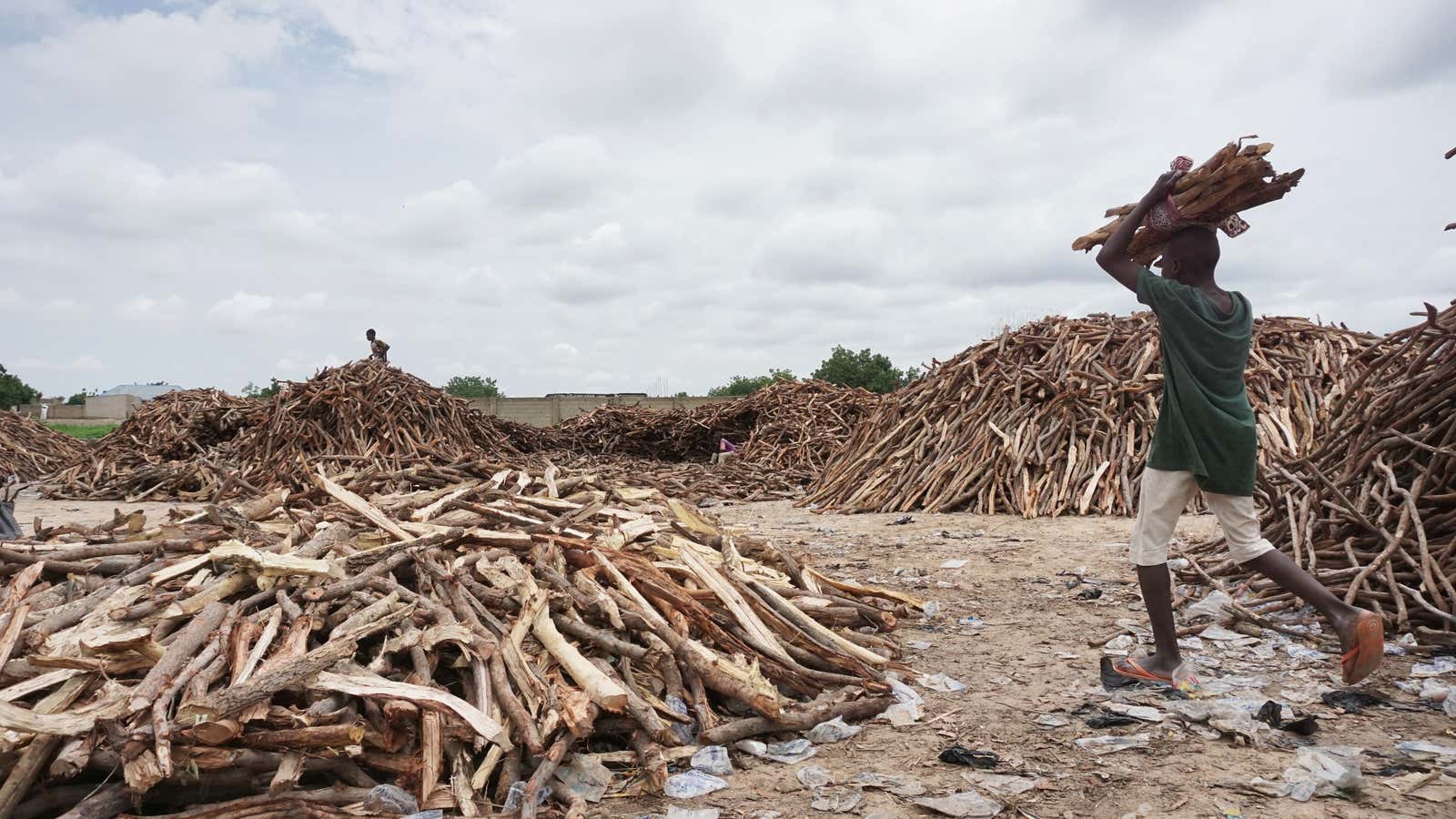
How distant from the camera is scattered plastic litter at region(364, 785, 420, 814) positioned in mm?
2355

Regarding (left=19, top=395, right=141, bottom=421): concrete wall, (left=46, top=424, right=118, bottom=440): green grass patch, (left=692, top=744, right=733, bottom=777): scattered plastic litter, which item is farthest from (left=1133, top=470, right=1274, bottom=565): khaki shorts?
(left=19, top=395, right=141, bottom=421): concrete wall

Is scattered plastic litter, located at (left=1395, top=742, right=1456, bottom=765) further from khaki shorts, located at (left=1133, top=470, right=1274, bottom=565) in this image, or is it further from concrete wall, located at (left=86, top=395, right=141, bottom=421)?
concrete wall, located at (left=86, top=395, right=141, bottom=421)

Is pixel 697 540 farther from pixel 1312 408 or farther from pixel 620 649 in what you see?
pixel 1312 408

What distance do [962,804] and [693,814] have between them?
737 mm

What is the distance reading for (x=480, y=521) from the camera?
410cm

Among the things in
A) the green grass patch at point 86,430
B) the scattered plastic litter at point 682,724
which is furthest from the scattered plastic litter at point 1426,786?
the green grass patch at point 86,430

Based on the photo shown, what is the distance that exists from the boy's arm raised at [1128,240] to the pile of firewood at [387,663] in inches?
69.8

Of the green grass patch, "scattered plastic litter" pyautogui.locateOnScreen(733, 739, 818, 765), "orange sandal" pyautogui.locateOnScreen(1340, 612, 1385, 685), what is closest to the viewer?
"scattered plastic litter" pyautogui.locateOnScreen(733, 739, 818, 765)

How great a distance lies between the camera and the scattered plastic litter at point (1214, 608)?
4.32 m

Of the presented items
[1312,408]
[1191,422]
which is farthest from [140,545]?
[1312,408]

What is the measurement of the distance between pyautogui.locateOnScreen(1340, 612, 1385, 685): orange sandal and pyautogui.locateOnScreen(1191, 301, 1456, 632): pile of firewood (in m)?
1.00

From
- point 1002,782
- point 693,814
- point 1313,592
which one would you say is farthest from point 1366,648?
point 693,814

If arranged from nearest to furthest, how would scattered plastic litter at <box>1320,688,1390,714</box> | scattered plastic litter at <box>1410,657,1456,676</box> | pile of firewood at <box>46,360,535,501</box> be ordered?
scattered plastic litter at <box>1320,688,1390,714</box>
scattered plastic litter at <box>1410,657,1456,676</box>
pile of firewood at <box>46,360,535,501</box>

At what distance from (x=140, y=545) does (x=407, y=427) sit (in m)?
8.84
